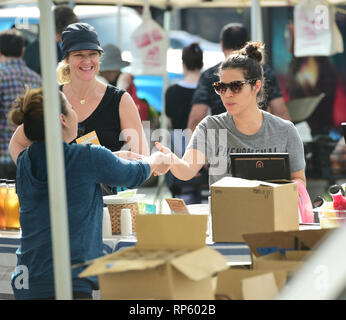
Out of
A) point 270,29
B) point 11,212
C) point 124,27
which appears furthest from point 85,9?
point 11,212

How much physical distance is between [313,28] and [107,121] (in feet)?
11.6

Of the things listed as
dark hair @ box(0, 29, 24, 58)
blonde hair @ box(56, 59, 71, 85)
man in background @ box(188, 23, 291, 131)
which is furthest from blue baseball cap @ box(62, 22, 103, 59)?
dark hair @ box(0, 29, 24, 58)

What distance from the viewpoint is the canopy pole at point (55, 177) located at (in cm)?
245

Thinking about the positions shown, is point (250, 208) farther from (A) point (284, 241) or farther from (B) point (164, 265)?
(B) point (164, 265)

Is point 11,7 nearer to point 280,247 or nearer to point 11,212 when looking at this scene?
point 11,212

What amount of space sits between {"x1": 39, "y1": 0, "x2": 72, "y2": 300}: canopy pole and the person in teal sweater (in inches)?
15.9

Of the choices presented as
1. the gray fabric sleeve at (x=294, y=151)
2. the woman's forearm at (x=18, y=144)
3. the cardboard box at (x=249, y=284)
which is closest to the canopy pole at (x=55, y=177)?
the cardboard box at (x=249, y=284)

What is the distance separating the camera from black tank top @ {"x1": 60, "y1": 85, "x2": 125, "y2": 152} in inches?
165

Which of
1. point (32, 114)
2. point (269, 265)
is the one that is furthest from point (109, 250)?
point (269, 265)

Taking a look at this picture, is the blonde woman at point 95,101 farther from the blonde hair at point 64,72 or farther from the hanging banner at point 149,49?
the hanging banner at point 149,49

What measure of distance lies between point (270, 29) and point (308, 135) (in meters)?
2.60

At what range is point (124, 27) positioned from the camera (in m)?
12.0

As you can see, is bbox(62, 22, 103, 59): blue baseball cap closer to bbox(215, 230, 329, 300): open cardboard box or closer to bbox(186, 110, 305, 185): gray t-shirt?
bbox(186, 110, 305, 185): gray t-shirt

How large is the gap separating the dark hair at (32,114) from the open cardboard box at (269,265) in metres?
0.87
